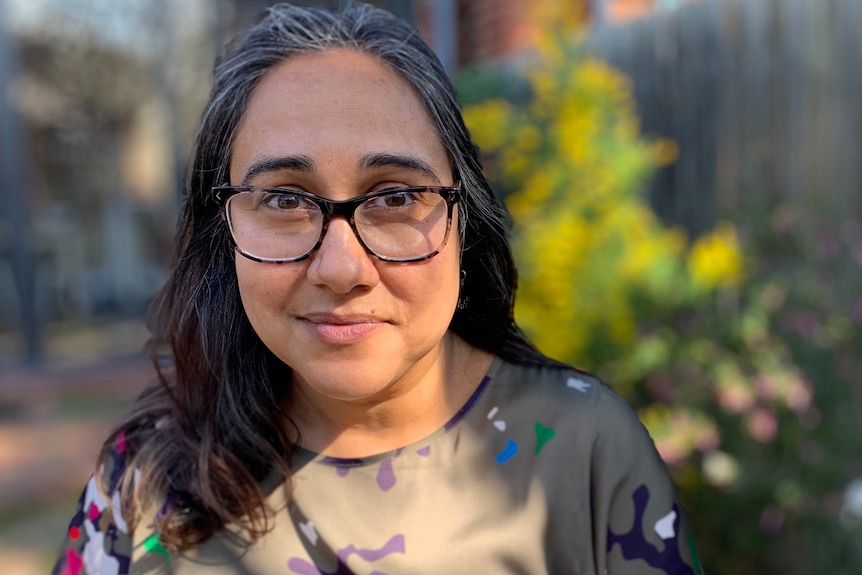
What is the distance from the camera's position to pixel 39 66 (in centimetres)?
559

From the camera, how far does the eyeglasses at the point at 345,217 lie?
3.81ft

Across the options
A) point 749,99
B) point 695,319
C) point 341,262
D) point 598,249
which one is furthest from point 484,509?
point 749,99

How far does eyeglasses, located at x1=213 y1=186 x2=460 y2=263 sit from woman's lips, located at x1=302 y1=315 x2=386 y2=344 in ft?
0.31

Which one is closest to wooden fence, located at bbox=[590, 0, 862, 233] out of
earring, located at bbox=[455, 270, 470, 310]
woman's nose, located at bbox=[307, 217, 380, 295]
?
earring, located at bbox=[455, 270, 470, 310]

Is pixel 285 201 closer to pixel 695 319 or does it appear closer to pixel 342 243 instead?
pixel 342 243

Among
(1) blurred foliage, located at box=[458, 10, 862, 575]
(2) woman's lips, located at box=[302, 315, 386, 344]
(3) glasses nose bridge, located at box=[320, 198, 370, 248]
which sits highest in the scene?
(3) glasses nose bridge, located at box=[320, 198, 370, 248]

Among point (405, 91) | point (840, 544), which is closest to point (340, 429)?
point (405, 91)

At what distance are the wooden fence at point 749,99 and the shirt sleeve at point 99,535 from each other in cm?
213

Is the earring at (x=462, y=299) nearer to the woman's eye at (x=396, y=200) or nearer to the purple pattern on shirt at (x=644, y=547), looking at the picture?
the woman's eye at (x=396, y=200)

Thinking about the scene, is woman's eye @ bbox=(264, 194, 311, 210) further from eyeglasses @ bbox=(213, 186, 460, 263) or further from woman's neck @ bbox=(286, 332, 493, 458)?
woman's neck @ bbox=(286, 332, 493, 458)

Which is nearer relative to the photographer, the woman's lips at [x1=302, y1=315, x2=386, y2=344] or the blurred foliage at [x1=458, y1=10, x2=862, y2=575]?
the woman's lips at [x1=302, y1=315, x2=386, y2=344]

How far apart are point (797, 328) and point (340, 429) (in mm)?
1532

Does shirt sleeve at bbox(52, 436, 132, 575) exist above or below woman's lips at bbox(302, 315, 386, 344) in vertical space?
below

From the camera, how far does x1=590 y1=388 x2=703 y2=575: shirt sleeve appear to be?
1.26m
